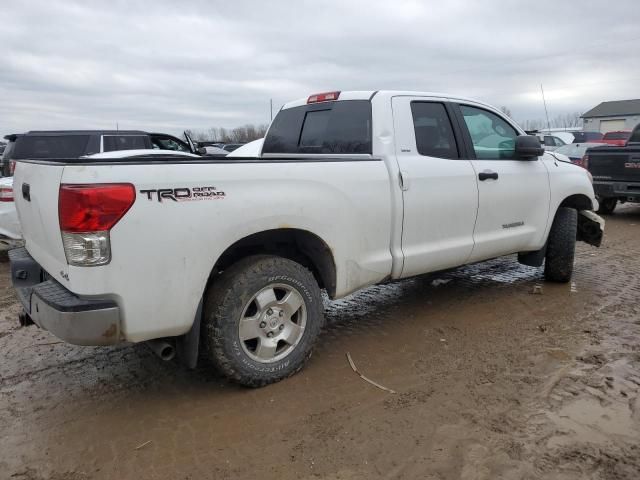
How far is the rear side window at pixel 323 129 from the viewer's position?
412 cm

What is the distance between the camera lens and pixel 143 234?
8.70 ft

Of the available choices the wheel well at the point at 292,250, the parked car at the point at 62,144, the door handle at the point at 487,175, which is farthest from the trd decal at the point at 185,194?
the parked car at the point at 62,144

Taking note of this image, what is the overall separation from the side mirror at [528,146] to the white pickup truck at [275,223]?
0.6 inches

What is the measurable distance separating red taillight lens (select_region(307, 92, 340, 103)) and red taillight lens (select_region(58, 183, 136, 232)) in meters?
2.32

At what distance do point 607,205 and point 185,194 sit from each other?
1101 cm

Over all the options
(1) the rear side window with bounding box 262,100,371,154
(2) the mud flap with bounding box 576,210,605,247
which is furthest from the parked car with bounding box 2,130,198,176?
(2) the mud flap with bounding box 576,210,605,247

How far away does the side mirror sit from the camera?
4688 mm

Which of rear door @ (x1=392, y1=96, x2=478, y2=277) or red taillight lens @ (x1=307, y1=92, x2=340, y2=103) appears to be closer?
rear door @ (x1=392, y1=96, x2=478, y2=277)

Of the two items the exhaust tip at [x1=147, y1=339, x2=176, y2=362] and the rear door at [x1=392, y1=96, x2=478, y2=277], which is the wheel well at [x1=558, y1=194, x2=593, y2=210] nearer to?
the rear door at [x1=392, y1=96, x2=478, y2=277]

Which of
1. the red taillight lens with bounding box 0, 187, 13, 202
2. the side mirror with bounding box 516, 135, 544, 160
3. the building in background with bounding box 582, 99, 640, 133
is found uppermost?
the building in background with bounding box 582, 99, 640, 133

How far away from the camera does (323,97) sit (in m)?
4.54

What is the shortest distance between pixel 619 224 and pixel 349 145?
796 cm

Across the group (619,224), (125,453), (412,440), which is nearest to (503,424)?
(412,440)

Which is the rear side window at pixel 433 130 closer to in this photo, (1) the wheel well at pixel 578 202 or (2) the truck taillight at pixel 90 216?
(1) the wheel well at pixel 578 202
